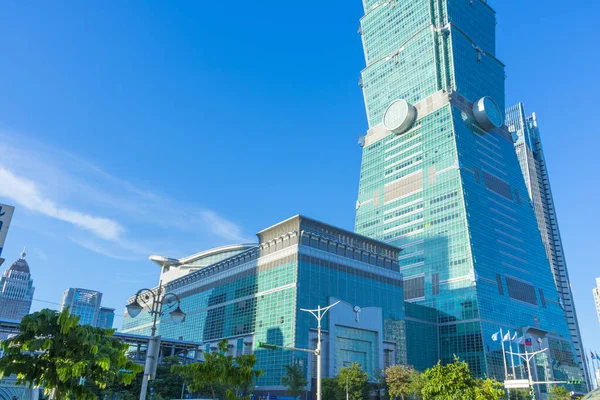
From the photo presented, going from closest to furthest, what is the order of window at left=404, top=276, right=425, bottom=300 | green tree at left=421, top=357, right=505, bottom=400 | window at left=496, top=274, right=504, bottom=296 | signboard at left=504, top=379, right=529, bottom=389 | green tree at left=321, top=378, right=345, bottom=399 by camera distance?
green tree at left=421, top=357, right=505, bottom=400, signboard at left=504, top=379, right=529, bottom=389, green tree at left=321, top=378, right=345, bottom=399, window at left=496, top=274, right=504, bottom=296, window at left=404, top=276, right=425, bottom=300

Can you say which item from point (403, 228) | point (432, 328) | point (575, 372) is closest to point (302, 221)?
point (432, 328)

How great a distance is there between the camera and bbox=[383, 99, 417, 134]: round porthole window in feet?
579

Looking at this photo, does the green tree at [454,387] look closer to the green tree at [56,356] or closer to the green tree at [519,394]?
the green tree at [56,356]

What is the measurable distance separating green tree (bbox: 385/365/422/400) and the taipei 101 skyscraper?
4569 cm

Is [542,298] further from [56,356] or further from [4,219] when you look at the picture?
[56,356]

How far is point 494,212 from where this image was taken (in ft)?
516

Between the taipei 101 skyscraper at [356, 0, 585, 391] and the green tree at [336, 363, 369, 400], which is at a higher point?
the taipei 101 skyscraper at [356, 0, 585, 391]

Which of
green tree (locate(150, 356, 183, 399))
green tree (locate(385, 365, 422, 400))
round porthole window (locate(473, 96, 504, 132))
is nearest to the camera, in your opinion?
green tree (locate(385, 365, 422, 400))

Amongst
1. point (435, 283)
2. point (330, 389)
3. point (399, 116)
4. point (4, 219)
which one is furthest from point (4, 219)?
point (399, 116)

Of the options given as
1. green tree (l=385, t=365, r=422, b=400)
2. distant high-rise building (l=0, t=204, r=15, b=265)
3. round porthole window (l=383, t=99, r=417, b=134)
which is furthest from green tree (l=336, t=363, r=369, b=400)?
round porthole window (l=383, t=99, r=417, b=134)

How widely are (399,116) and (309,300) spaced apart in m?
103

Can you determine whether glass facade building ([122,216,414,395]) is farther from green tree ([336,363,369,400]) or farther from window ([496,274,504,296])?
window ([496,274,504,296])

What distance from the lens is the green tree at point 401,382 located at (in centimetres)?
7869

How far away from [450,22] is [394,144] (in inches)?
1927
